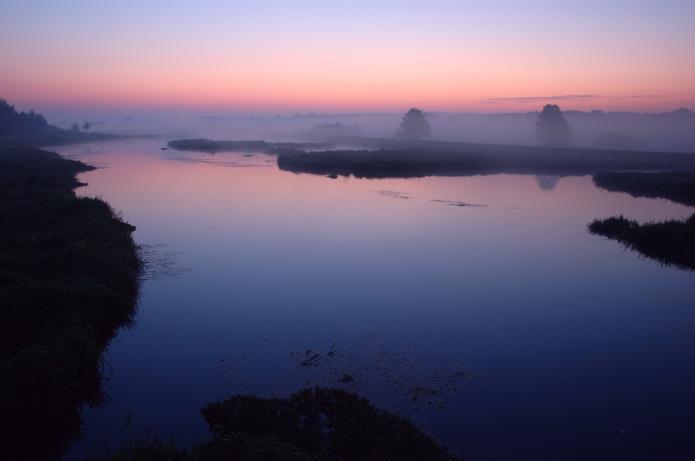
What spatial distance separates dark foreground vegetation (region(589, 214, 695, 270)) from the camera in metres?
26.3

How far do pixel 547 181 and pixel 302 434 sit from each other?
57.5 metres

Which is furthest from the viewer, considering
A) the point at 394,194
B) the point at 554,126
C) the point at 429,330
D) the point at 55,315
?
the point at 554,126

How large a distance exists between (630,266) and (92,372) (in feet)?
80.9

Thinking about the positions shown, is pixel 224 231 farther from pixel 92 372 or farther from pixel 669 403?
pixel 669 403

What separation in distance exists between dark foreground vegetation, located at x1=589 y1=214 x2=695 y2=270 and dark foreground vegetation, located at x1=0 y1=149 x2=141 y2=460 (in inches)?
1055

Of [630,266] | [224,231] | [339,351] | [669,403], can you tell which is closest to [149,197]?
[224,231]

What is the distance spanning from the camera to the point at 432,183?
59.0m

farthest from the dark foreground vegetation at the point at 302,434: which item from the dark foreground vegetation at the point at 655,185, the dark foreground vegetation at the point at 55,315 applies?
the dark foreground vegetation at the point at 655,185

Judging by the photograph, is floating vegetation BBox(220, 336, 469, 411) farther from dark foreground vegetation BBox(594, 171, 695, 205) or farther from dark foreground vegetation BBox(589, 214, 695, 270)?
dark foreground vegetation BBox(594, 171, 695, 205)

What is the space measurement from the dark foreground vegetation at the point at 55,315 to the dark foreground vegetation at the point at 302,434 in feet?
8.69

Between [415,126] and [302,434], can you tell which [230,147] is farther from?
[302,434]

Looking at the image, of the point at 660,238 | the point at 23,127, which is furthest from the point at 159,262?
the point at 23,127

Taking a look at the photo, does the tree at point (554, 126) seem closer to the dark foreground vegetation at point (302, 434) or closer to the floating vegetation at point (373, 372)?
the floating vegetation at point (373, 372)

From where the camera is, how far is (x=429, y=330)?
17141 mm
